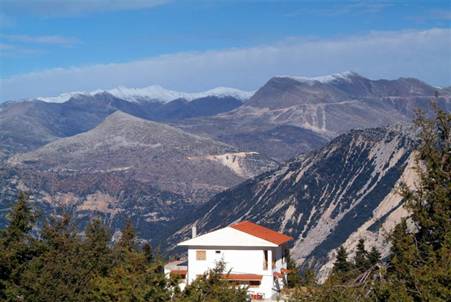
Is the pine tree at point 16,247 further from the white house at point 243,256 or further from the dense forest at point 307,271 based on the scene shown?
the white house at point 243,256

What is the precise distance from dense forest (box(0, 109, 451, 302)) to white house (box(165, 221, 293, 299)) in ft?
32.3

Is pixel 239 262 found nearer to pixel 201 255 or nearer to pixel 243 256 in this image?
pixel 243 256

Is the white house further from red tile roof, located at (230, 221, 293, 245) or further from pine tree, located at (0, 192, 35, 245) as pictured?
pine tree, located at (0, 192, 35, 245)

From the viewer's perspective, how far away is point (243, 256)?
63.5m

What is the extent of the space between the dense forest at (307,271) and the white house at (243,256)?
9.84 metres

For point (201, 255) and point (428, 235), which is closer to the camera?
point (428, 235)

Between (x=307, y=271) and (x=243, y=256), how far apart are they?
23.2m

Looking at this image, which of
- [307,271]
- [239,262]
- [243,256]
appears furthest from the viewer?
[243,256]

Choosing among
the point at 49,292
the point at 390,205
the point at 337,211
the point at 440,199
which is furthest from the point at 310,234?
the point at 440,199

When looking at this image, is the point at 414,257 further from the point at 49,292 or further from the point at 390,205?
the point at 390,205

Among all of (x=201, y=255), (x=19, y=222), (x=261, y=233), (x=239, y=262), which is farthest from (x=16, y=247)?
(x=261, y=233)

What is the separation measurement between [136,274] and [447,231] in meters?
13.3

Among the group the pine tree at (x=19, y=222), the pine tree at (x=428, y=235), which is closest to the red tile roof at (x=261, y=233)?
the pine tree at (x=19, y=222)

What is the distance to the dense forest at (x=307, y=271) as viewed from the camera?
29.8 meters
